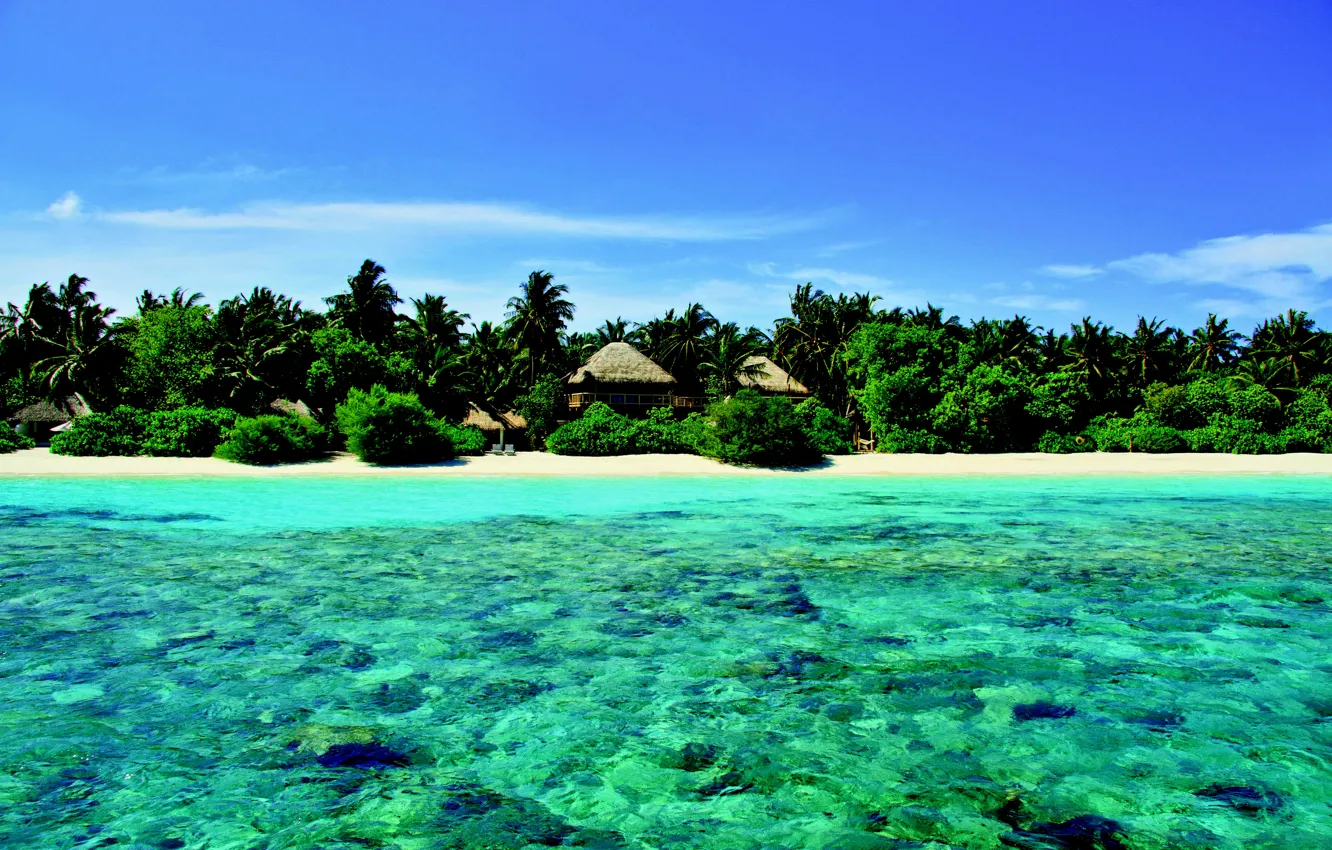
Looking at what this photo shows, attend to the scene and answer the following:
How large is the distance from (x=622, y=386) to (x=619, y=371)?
2.67 ft

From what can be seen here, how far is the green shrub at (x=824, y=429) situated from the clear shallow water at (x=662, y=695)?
19.9 m

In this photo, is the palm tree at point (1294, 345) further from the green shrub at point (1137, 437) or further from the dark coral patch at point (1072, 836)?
the dark coral patch at point (1072, 836)

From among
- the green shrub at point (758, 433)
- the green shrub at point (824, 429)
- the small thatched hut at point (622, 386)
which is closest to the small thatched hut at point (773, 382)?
the small thatched hut at point (622, 386)

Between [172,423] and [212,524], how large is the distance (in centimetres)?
1732

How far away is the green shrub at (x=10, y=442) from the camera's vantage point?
31.1 meters

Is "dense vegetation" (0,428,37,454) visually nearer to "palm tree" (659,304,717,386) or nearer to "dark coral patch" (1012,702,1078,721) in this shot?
"palm tree" (659,304,717,386)

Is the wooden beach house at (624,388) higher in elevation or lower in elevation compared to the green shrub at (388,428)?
higher

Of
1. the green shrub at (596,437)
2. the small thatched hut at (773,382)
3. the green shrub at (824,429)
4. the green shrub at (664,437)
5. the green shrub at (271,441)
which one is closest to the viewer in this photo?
the green shrub at (271,441)

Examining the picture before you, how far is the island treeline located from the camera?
3175 cm

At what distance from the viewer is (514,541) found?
1484 cm

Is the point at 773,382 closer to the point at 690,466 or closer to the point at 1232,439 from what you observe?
the point at 690,466

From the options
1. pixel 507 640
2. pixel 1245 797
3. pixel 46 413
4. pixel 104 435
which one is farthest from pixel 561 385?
pixel 1245 797

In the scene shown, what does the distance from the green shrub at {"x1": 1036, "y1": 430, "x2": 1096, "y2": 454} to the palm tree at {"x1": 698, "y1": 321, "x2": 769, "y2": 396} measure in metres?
13.5

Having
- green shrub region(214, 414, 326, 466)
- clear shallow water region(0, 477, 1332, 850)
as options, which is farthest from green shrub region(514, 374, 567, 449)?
clear shallow water region(0, 477, 1332, 850)
